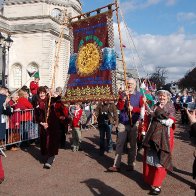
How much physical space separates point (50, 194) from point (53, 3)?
50.7 metres

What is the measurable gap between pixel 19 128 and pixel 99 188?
4.78 meters

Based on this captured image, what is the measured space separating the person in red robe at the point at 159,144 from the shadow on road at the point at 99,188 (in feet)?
2.15

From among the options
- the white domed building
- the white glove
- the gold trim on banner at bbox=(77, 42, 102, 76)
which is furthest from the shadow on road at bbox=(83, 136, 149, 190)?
the white domed building

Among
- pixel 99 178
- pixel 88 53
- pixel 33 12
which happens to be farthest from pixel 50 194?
pixel 33 12

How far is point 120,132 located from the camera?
7574 mm

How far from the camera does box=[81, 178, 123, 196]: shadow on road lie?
6.07 meters

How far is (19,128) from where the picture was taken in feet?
34.2

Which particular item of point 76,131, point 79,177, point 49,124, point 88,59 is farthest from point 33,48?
point 79,177

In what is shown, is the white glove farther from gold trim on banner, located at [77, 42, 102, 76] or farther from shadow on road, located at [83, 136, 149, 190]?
gold trim on banner, located at [77, 42, 102, 76]

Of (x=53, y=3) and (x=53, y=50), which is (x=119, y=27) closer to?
(x=53, y=50)

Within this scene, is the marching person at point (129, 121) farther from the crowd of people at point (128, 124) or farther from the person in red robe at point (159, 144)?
the person in red robe at point (159, 144)

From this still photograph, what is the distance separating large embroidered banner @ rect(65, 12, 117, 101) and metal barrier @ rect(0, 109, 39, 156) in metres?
2.45

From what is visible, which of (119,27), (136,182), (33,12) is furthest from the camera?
(33,12)

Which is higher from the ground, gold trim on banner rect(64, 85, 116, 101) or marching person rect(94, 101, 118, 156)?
gold trim on banner rect(64, 85, 116, 101)
